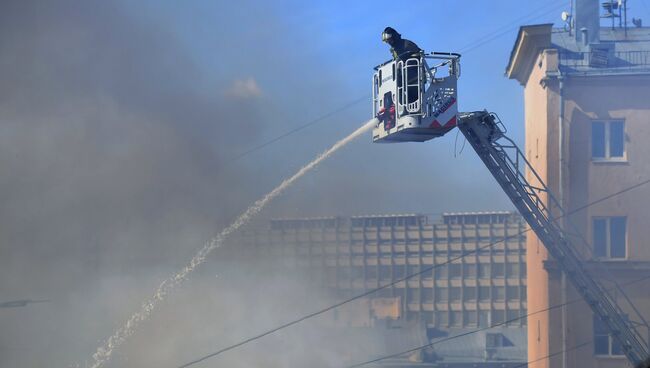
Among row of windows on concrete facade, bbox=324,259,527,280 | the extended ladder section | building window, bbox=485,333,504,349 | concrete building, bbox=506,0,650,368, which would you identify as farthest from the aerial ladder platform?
building window, bbox=485,333,504,349

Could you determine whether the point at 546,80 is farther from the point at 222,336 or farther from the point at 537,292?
the point at 222,336

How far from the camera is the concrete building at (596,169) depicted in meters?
21.1

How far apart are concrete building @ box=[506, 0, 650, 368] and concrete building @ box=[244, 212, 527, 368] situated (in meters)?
7.34

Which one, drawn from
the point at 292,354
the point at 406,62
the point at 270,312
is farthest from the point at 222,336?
the point at 406,62

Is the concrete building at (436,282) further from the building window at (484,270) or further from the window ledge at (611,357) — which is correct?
the window ledge at (611,357)

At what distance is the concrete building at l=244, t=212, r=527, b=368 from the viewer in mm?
28750

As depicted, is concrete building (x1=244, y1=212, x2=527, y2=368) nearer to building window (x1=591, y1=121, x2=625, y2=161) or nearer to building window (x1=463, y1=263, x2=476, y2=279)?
building window (x1=463, y1=263, x2=476, y2=279)

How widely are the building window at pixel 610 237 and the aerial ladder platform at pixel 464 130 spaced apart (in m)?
6.44

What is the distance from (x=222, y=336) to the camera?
85.3 ft

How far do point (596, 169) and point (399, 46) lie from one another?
834cm

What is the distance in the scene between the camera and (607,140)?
21.5m

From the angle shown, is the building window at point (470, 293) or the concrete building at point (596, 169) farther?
the building window at point (470, 293)

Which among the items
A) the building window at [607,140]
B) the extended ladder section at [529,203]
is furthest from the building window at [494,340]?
the extended ladder section at [529,203]

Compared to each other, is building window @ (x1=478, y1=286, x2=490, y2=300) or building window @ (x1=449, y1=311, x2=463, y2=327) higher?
building window @ (x1=478, y1=286, x2=490, y2=300)
